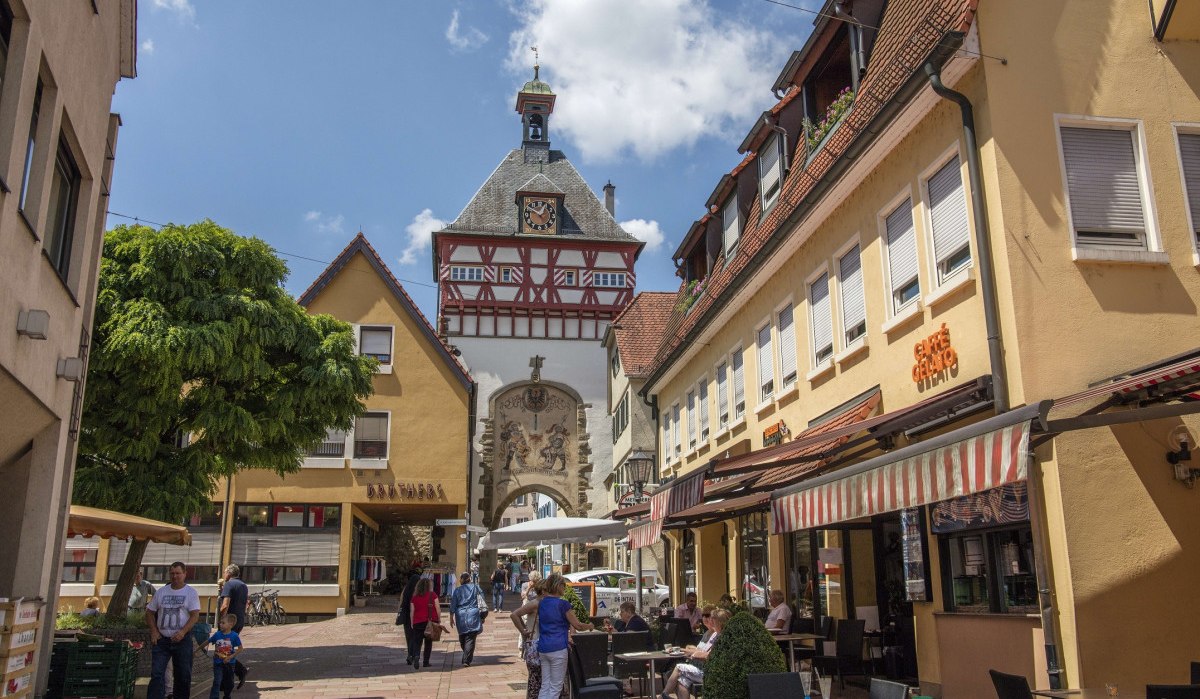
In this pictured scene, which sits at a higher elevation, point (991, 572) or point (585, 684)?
point (991, 572)

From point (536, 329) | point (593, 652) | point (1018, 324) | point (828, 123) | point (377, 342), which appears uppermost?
point (536, 329)

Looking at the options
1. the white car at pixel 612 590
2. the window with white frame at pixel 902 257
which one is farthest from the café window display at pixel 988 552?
Answer: the white car at pixel 612 590

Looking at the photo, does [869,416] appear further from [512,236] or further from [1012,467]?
[512,236]

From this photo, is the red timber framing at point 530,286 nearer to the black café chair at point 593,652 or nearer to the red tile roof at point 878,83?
the red tile roof at point 878,83

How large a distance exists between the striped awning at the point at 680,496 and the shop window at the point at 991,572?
8.77ft

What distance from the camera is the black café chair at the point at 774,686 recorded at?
20.7ft

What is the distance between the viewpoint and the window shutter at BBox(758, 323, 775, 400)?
49.6 feet

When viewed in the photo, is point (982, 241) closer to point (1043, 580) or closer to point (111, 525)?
point (1043, 580)

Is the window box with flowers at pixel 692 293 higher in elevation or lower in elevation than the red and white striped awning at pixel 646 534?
higher

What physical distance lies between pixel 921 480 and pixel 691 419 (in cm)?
1398

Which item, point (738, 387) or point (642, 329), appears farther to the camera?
point (642, 329)

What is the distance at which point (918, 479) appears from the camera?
6.96 meters

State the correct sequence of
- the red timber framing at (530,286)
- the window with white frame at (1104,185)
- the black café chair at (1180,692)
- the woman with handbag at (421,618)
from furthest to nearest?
the red timber framing at (530,286) → the woman with handbag at (421,618) → the window with white frame at (1104,185) → the black café chair at (1180,692)

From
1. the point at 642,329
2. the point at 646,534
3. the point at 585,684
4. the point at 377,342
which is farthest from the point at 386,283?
the point at 585,684
